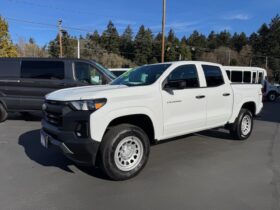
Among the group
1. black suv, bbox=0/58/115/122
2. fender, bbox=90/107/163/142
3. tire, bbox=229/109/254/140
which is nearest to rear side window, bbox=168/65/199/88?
fender, bbox=90/107/163/142

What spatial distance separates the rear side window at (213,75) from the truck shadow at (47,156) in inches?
115

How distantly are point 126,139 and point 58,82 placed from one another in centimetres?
481

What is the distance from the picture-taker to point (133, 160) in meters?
4.29

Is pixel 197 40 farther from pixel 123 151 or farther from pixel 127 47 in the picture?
pixel 123 151

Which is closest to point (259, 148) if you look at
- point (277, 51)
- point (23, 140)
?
point (23, 140)

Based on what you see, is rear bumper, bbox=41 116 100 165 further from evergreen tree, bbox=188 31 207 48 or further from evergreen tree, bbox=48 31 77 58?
evergreen tree, bbox=188 31 207 48

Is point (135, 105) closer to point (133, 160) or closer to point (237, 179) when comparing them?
point (133, 160)

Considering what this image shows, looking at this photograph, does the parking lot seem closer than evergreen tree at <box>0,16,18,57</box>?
Yes

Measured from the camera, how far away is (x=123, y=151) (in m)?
4.17

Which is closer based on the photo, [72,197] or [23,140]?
[72,197]

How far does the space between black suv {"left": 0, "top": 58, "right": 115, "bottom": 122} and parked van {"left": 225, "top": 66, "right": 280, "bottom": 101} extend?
52.0 feet

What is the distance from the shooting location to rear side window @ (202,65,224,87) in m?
5.59

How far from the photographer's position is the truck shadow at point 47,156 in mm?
4539

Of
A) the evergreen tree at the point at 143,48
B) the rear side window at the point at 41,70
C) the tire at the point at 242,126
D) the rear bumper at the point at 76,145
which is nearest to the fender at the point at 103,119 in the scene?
the rear bumper at the point at 76,145
